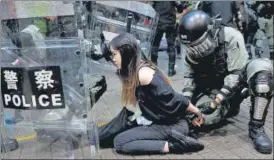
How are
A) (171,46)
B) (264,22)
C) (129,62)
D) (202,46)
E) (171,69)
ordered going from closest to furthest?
(129,62) → (202,46) → (171,46) → (171,69) → (264,22)

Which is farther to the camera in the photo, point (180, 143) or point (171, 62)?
point (171, 62)

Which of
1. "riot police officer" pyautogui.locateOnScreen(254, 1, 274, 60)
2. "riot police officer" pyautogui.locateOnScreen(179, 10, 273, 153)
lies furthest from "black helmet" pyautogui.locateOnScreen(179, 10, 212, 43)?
"riot police officer" pyautogui.locateOnScreen(254, 1, 274, 60)

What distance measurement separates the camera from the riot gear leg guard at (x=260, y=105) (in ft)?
9.46

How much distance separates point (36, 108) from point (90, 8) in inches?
33.4

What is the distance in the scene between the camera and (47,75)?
2553 mm

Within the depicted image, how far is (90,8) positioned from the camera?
2.62m

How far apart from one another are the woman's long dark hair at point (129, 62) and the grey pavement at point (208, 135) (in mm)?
124

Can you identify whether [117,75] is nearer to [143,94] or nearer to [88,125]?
[143,94]

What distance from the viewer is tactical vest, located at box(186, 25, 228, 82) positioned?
2932 millimetres

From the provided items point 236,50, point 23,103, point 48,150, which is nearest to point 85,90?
point 23,103

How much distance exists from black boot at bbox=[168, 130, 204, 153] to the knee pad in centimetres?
66

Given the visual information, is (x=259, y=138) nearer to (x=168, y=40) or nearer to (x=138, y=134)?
(x=138, y=134)

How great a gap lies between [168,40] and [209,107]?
0.69m

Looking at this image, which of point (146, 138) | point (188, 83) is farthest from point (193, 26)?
point (146, 138)
